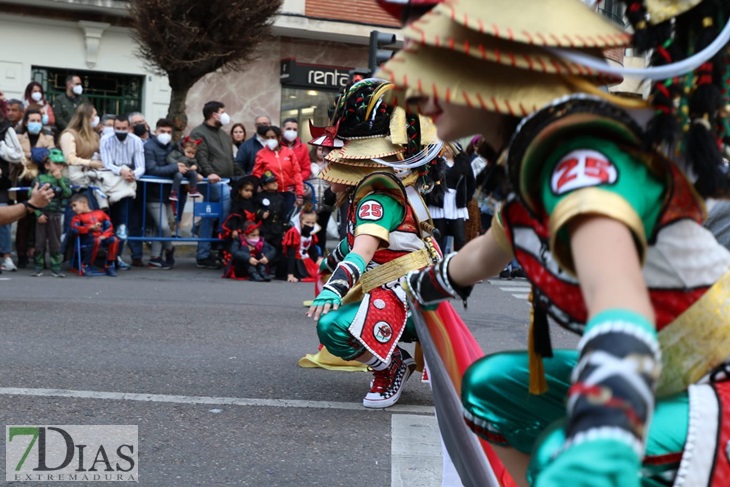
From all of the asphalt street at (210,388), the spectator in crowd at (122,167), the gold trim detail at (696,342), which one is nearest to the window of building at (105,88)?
the spectator in crowd at (122,167)

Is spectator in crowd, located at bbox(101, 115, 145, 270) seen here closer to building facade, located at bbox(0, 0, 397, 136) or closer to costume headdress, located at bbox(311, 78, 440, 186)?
building facade, located at bbox(0, 0, 397, 136)

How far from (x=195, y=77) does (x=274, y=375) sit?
982cm

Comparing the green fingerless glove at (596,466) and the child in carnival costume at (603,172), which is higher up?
the child in carnival costume at (603,172)

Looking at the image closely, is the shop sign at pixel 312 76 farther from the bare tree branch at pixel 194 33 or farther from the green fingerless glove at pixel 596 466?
the green fingerless glove at pixel 596 466

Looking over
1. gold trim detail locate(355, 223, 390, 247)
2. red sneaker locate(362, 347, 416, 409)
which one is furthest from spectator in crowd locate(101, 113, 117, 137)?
gold trim detail locate(355, 223, 390, 247)

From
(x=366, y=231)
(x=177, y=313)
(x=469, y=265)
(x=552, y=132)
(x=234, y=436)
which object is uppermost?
(x=552, y=132)

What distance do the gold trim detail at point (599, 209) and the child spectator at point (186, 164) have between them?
10323mm

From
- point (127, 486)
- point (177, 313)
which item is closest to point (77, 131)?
point (177, 313)

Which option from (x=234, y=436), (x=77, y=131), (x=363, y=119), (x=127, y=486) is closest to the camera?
(x=127, y=486)

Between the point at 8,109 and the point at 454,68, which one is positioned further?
the point at 8,109

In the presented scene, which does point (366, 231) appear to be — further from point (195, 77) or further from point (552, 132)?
point (195, 77)

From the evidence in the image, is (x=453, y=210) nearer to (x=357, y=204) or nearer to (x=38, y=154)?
(x=38, y=154)

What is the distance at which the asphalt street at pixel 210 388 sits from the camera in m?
4.18

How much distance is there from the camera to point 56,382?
216 inches
